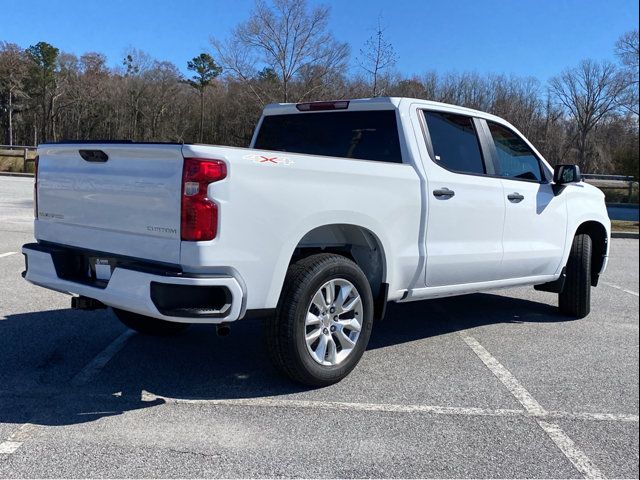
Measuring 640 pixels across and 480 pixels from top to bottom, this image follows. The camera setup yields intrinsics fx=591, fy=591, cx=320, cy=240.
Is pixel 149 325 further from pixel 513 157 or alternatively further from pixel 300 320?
pixel 513 157

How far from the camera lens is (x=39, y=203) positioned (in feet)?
14.2

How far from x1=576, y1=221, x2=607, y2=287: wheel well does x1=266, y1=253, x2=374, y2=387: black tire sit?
3.59 metres

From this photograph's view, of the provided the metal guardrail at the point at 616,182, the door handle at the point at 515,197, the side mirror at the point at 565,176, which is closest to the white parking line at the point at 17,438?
the door handle at the point at 515,197

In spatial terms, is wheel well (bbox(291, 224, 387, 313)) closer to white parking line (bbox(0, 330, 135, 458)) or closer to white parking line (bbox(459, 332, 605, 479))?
white parking line (bbox(459, 332, 605, 479))

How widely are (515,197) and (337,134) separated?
1701 mm

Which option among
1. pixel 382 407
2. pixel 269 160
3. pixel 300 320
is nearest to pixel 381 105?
pixel 269 160

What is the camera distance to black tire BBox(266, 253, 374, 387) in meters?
3.77

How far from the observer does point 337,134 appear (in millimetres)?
5125

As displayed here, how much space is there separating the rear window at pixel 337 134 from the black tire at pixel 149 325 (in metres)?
1.85

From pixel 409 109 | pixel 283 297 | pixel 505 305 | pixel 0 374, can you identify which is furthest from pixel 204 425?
pixel 505 305

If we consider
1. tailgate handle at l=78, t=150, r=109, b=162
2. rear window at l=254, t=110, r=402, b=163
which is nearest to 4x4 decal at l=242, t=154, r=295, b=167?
tailgate handle at l=78, t=150, r=109, b=162

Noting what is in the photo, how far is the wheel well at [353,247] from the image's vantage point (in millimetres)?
4219

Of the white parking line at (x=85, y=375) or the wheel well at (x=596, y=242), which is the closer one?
the white parking line at (x=85, y=375)

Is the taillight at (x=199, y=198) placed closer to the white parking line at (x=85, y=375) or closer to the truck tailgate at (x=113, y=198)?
the truck tailgate at (x=113, y=198)
